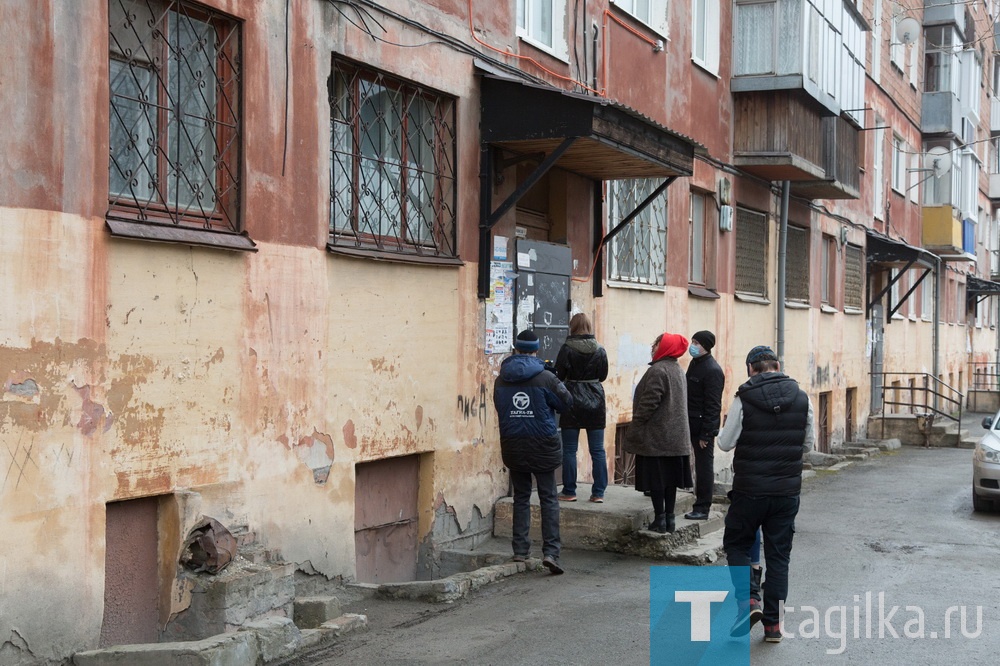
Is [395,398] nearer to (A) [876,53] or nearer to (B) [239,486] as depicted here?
(B) [239,486]

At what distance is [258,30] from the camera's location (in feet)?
23.0

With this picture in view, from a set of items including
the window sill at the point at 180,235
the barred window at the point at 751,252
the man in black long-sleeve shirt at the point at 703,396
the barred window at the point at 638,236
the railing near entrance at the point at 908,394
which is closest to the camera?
the window sill at the point at 180,235

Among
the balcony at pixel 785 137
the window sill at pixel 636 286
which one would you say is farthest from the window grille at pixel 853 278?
the window sill at pixel 636 286

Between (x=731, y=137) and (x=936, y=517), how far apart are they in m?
6.03

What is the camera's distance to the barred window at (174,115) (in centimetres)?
623

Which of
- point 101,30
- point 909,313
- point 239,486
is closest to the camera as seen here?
point 101,30

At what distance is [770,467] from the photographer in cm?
651

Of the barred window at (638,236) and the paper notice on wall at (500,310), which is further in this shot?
the barred window at (638,236)

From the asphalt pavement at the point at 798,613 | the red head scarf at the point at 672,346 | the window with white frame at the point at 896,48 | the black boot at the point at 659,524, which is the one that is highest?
the window with white frame at the point at 896,48

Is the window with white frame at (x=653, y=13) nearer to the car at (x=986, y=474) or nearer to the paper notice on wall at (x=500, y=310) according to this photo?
the paper notice on wall at (x=500, y=310)

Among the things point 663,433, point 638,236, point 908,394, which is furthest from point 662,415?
point 908,394

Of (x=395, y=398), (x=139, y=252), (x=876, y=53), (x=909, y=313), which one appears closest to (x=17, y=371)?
(x=139, y=252)

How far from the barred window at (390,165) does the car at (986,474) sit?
7184 millimetres

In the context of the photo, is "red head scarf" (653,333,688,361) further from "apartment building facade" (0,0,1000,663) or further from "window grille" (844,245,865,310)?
"window grille" (844,245,865,310)
